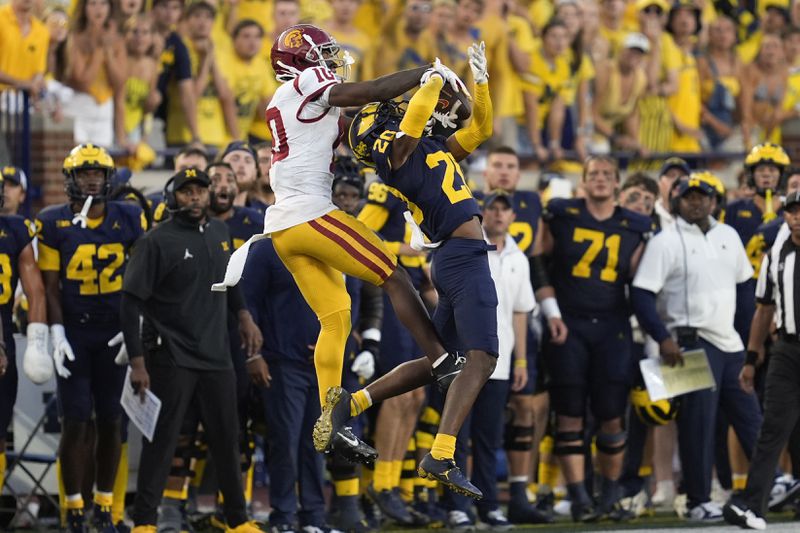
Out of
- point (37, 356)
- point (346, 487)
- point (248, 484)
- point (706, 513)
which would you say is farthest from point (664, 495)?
point (37, 356)

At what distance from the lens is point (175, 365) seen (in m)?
10.3

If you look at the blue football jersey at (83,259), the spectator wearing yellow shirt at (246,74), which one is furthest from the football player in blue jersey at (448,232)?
the spectator wearing yellow shirt at (246,74)

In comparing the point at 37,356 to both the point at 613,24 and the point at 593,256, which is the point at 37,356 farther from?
the point at 613,24

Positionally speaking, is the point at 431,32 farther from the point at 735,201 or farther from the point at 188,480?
the point at 188,480

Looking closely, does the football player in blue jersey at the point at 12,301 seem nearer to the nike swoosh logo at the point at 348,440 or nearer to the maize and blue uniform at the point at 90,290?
the maize and blue uniform at the point at 90,290

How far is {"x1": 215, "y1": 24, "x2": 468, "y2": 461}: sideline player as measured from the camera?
8398mm

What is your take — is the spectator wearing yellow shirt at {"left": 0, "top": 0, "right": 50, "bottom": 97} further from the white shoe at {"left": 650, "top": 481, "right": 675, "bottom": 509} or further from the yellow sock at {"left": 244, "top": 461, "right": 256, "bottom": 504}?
the white shoe at {"left": 650, "top": 481, "right": 675, "bottom": 509}

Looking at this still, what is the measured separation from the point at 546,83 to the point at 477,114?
7.31m

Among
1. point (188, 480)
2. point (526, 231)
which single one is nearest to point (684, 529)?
point (526, 231)

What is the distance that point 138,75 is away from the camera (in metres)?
13.6

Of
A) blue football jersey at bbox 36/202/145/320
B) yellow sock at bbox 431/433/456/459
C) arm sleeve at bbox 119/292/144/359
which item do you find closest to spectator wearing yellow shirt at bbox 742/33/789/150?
blue football jersey at bbox 36/202/145/320

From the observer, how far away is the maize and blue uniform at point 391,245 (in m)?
11.4

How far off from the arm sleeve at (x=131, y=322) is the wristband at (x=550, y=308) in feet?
9.60

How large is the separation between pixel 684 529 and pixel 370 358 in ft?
7.61
